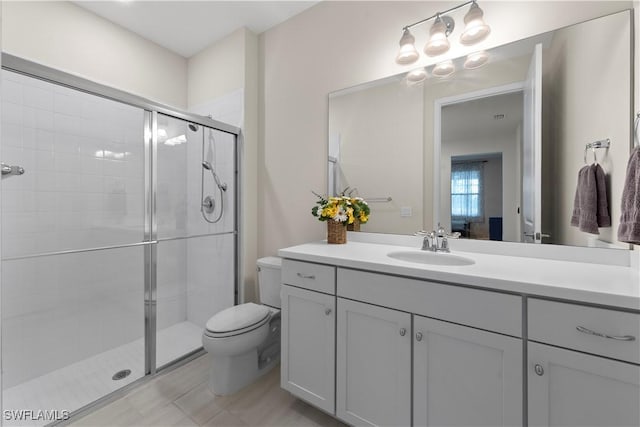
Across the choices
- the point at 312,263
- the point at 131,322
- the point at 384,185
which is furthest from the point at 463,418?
the point at 131,322

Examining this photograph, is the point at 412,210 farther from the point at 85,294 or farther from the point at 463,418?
the point at 85,294

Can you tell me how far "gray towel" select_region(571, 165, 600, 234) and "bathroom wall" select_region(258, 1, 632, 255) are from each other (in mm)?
744

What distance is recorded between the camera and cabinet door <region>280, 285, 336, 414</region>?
1340 mm

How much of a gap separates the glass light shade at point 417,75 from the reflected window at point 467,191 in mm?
549

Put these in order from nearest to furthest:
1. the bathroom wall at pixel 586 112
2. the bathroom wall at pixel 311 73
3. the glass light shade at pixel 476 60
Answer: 1. the bathroom wall at pixel 586 112
2. the glass light shade at pixel 476 60
3. the bathroom wall at pixel 311 73

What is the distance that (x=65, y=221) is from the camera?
71.1 inches

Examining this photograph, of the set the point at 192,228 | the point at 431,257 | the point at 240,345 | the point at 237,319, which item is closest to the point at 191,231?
the point at 192,228

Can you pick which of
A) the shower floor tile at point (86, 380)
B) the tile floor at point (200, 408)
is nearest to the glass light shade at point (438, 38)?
the tile floor at point (200, 408)

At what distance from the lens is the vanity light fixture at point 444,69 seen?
1.53 m

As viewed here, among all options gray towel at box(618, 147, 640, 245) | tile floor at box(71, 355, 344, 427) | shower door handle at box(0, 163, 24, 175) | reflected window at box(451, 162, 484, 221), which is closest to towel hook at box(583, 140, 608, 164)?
gray towel at box(618, 147, 640, 245)

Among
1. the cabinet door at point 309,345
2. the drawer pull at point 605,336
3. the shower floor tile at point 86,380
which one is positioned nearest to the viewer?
the drawer pull at point 605,336

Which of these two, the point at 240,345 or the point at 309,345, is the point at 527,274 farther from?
the point at 240,345

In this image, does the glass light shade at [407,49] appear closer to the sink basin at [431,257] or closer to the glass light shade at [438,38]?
the glass light shade at [438,38]

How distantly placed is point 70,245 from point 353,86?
2.18 meters
